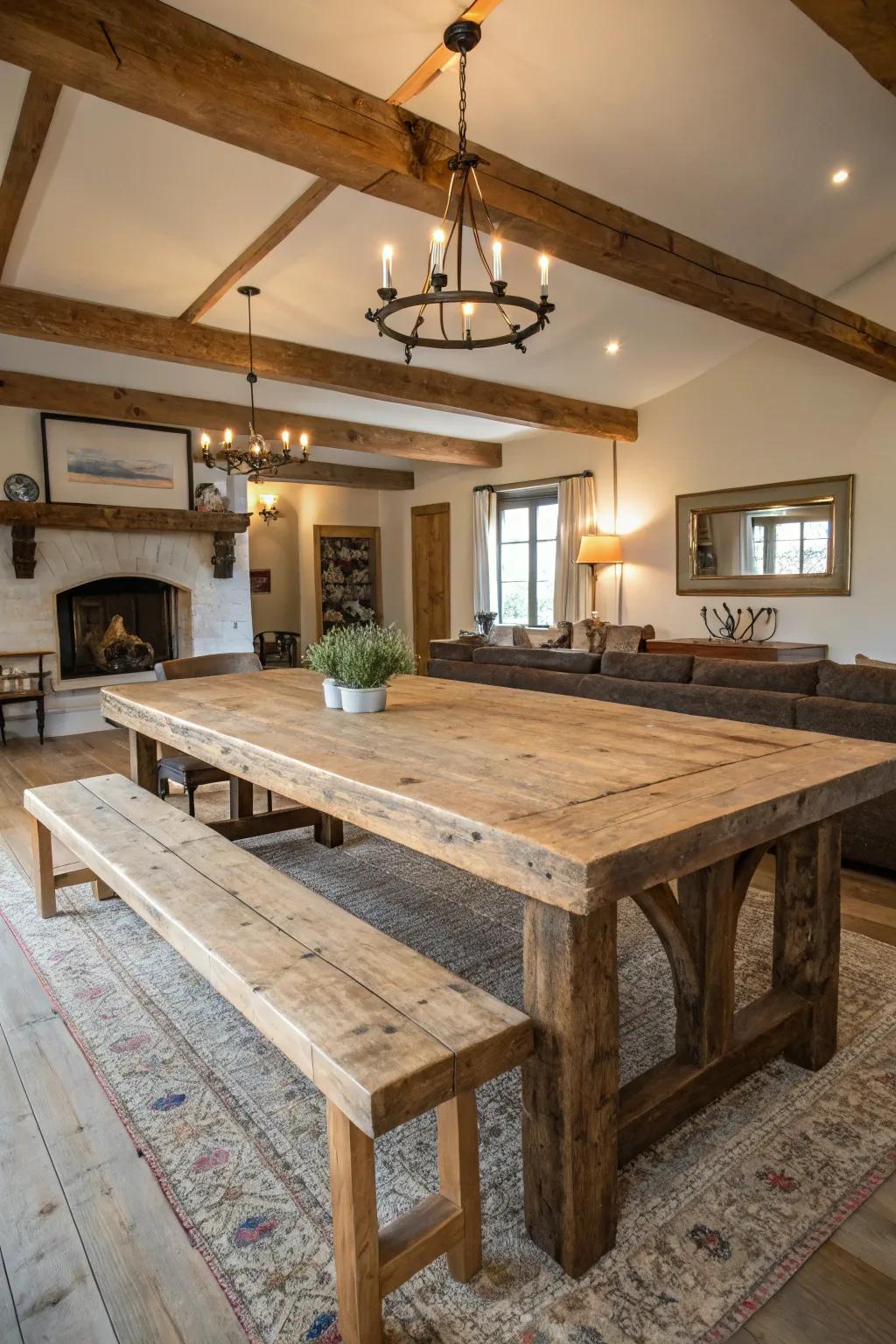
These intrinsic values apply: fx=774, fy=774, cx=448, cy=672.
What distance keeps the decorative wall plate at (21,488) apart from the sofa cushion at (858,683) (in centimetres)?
565

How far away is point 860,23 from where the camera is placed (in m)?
2.20

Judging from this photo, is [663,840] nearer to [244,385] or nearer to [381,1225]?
[381,1225]

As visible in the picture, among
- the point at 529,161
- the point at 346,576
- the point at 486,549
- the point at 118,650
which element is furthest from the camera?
the point at 346,576

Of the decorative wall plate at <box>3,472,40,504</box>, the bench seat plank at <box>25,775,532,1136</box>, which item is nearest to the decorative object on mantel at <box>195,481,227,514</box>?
the decorative wall plate at <box>3,472,40,504</box>

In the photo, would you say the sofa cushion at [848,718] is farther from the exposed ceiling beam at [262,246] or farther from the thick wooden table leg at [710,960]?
the exposed ceiling beam at [262,246]

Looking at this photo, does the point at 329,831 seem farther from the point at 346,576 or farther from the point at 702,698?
the point at 346,576

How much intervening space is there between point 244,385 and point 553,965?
6072 millimetres

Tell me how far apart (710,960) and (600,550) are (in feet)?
18.7

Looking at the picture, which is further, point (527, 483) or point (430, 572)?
point (430, 572)

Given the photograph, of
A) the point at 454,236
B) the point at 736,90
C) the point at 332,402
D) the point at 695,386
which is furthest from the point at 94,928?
the point at 695,386

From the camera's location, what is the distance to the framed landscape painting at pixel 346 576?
1019 centimetres

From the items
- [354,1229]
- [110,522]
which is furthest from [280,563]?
[354,1229]

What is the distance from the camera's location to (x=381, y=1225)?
1416mm

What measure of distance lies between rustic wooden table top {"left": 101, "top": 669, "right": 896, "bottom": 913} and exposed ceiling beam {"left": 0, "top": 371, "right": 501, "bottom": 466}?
431 centimetres
